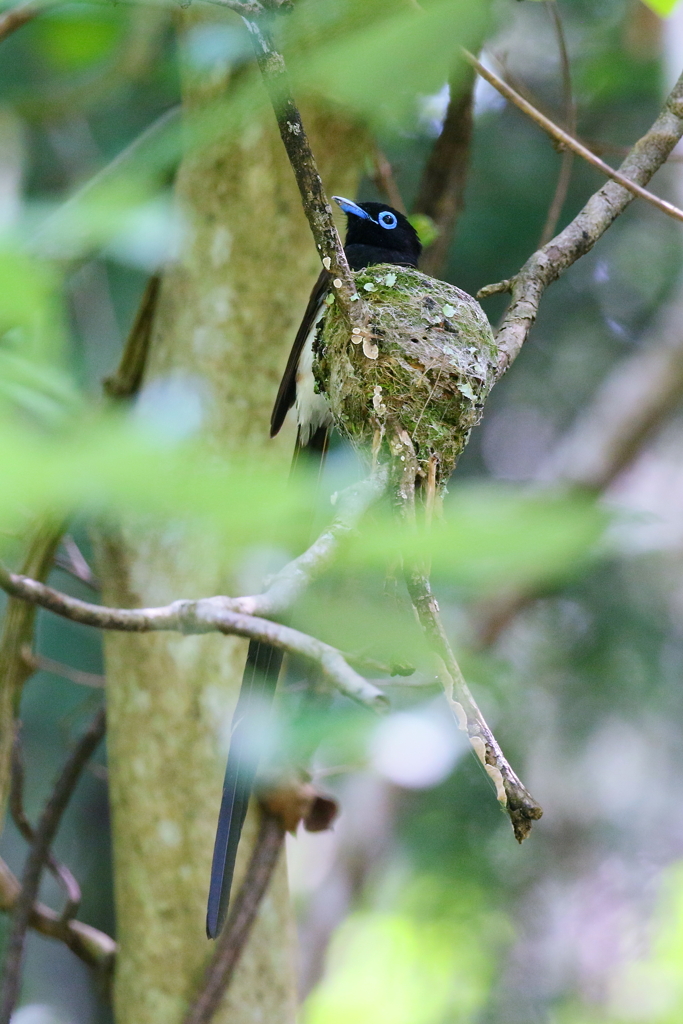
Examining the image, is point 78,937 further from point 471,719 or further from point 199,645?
point 471,719

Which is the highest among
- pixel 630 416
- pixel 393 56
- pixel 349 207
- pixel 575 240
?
pixel 630 416

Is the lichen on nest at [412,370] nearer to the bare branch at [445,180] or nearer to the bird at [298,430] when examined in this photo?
the bird at [298,430]

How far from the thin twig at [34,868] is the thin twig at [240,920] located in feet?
1.24

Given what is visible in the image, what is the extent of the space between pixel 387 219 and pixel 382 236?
6 centimetres

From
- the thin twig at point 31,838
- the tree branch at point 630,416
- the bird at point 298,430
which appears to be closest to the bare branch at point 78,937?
the thin twig at point 31,838

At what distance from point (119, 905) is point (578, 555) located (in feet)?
6.60

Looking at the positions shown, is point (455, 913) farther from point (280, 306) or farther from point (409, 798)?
point (280, 306)

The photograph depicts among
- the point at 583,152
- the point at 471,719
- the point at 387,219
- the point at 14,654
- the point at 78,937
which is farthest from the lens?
the point at 387,219

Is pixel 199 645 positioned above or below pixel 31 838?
above

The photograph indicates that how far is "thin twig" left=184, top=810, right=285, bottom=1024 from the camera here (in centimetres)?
209

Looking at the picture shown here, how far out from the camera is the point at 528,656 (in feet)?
13.4

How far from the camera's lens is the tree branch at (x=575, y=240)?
5.73 ft

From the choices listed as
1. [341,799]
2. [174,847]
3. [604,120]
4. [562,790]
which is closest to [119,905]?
[174,847]

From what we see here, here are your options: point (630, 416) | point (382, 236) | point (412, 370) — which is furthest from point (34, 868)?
point (630, 416)
